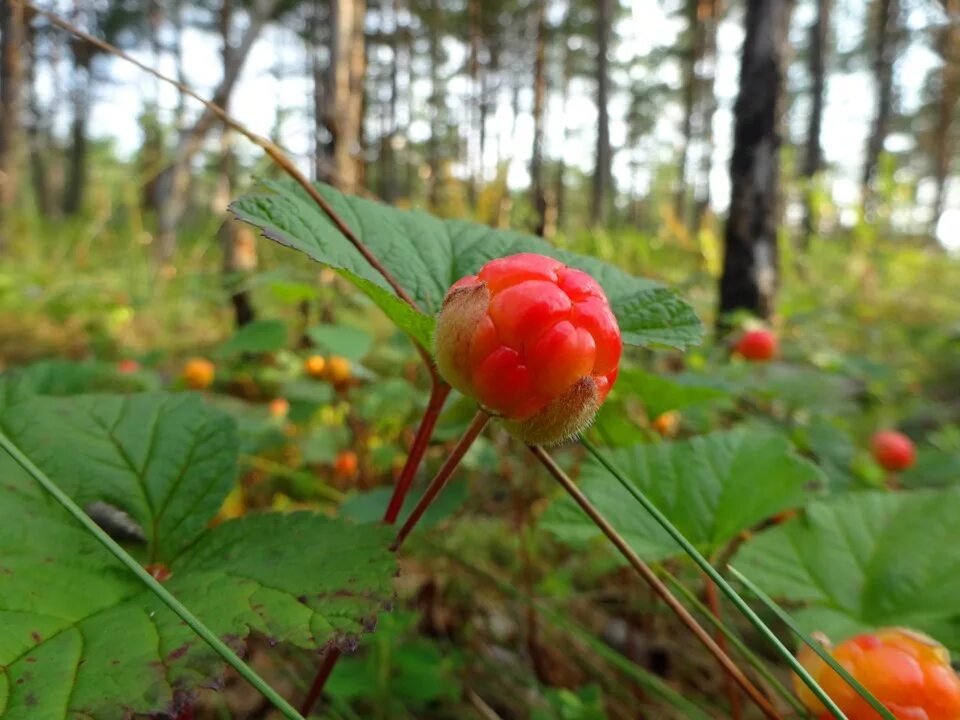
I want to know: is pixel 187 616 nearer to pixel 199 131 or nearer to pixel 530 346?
pixel 530 346

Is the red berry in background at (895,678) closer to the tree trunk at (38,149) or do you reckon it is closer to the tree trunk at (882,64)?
the tree trunk at (882,64)

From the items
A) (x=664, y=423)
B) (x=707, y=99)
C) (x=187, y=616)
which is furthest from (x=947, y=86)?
Answer: (x=187, y=616)

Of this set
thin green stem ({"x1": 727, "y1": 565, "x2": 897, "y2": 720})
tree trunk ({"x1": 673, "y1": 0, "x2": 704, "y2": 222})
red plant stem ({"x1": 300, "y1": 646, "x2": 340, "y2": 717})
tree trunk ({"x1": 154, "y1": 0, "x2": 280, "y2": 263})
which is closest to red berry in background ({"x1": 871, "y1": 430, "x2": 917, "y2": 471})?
thin green stem ({"x1": 727, "y1": 565, "x2": 897, "y2": 720})

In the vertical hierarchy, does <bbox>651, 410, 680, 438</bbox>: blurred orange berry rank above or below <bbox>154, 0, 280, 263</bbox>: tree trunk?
below

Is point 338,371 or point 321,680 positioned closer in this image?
point 321,680

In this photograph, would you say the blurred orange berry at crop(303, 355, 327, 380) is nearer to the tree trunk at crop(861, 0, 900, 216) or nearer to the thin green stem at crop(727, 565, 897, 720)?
the thin green stem at crop(727, 565, 897, 720)

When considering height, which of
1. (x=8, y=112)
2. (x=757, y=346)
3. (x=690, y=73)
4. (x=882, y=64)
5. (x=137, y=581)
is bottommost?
(x=137, y=581)

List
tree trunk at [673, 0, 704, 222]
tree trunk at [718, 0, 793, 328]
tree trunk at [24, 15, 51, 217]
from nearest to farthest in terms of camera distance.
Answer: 1. tree trunk at [718, 0, 793, 328]
2. tree trunk at [673, 0, 704, 222]
3. tree trunk at [24, 15, 51, 217]
